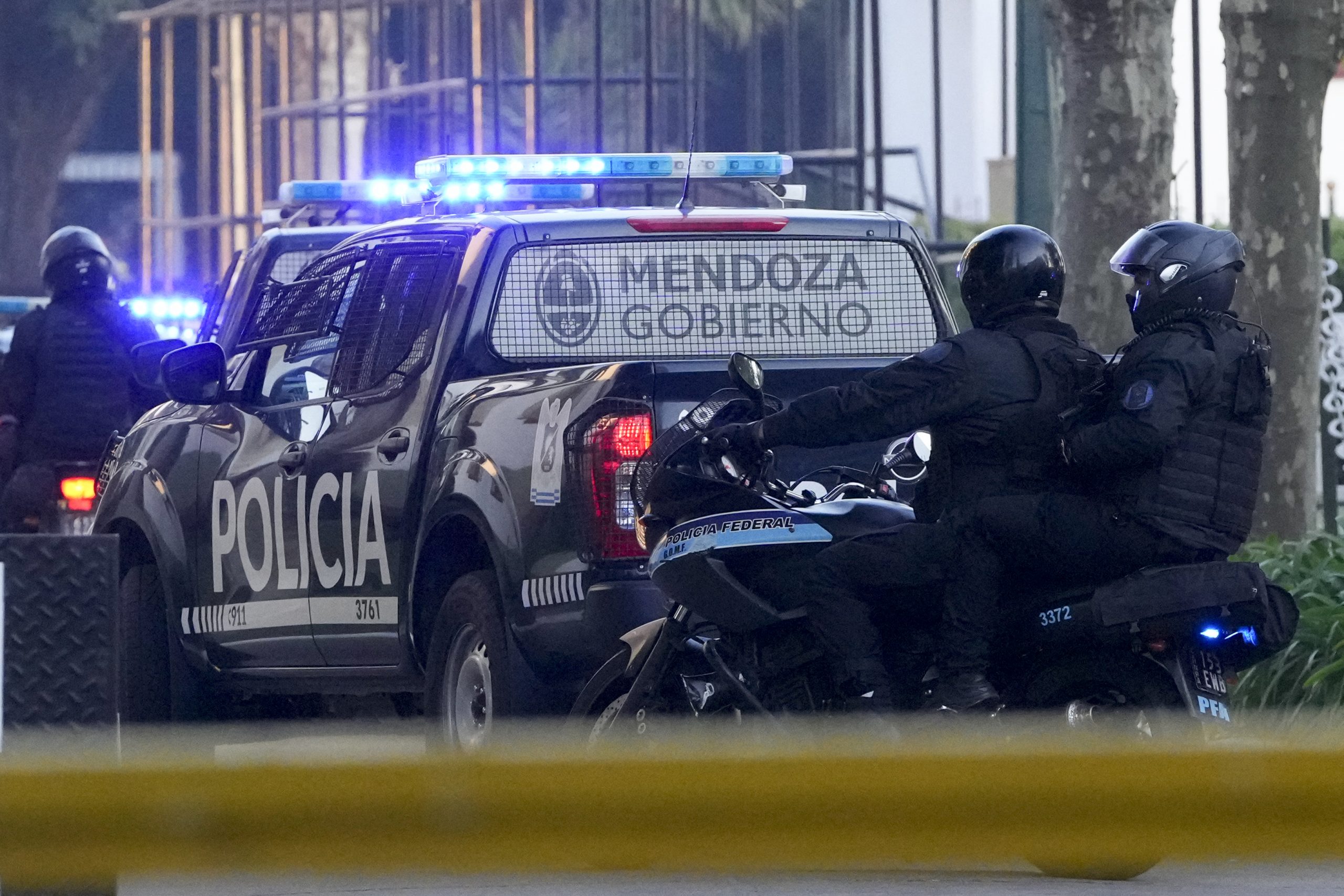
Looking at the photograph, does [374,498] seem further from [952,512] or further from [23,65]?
[23,65]

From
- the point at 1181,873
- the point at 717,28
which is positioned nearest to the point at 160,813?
the point at 1181,873

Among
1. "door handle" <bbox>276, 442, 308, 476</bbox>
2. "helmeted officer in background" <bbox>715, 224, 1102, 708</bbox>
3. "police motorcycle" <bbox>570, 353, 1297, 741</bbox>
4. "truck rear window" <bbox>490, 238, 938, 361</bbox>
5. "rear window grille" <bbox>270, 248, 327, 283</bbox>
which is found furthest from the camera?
"rear window grille" <bbox>270, 248, 327, 283</bbox>

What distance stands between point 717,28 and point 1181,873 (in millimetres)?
31511

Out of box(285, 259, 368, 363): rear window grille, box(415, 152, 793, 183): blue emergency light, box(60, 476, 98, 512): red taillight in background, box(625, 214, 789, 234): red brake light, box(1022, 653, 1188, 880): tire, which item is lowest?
box(60, 476, 98, 512): red taillight in background

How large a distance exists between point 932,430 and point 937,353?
0.18 metres

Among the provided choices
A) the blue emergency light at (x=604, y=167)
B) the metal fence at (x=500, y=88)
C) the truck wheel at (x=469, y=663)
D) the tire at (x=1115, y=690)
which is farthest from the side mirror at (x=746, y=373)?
the metal fence at (x=500, y=88)

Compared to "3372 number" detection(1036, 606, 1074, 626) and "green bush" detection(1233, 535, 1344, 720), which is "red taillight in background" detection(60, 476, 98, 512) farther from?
"3372 number" detection(1036, 606, 1074, 626)

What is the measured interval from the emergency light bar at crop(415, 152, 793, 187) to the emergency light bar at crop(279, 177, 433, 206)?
1805mm

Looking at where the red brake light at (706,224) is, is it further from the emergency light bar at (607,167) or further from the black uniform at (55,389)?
the black uniform at (55,389)

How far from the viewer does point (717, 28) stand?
33219mm

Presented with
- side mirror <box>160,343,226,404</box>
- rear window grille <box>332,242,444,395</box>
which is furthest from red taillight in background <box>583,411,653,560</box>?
side mirror <box>160,343,226,404</box>

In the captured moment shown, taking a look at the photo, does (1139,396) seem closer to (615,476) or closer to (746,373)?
(746,373)

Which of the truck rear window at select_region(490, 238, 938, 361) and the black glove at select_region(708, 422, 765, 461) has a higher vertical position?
the truck rear window at select_region(490, 238, 938, 361)

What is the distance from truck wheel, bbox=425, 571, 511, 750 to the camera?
6625mm
